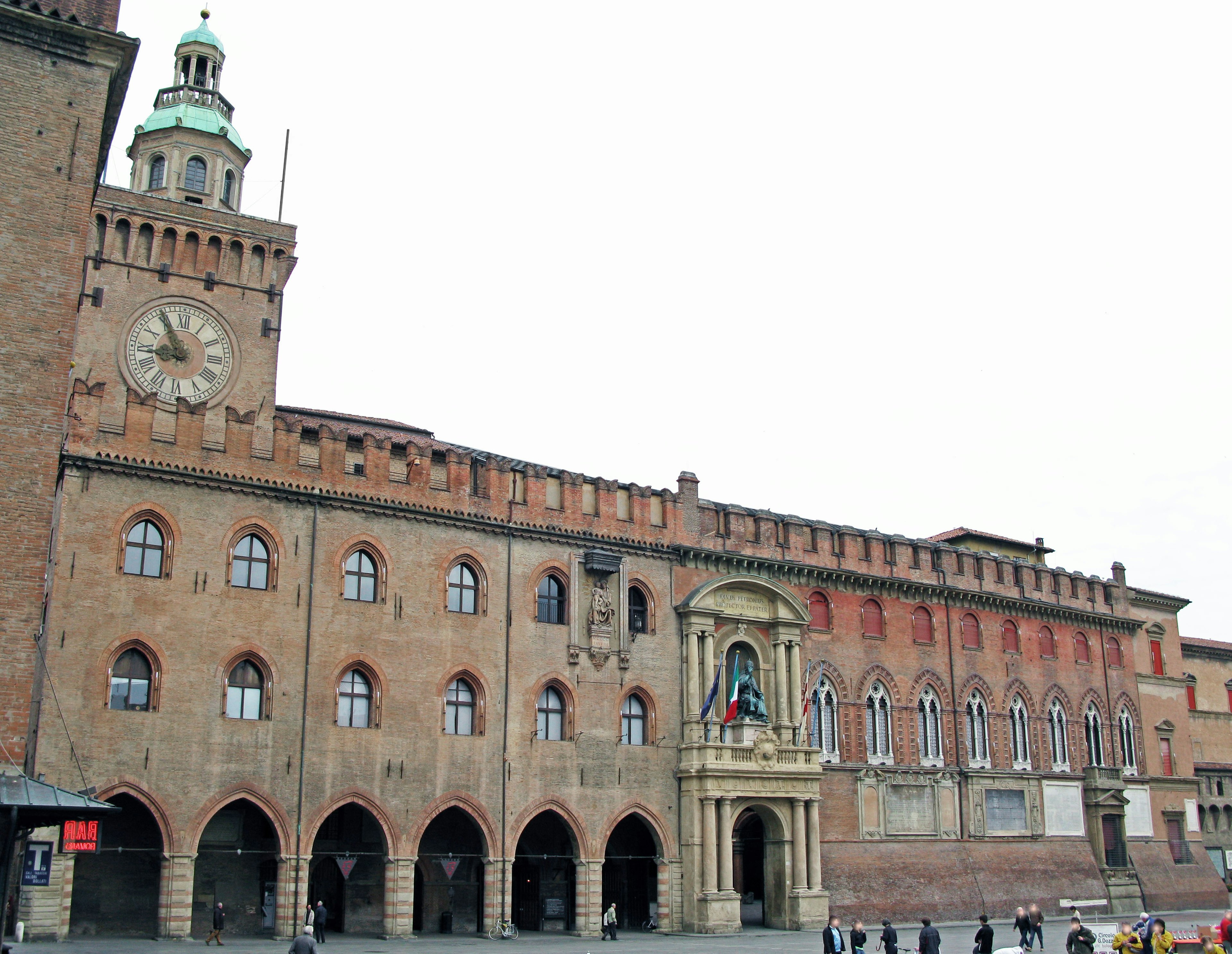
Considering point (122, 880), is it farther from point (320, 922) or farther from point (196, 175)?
point (196, 175)

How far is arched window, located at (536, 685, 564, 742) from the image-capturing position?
115 ft

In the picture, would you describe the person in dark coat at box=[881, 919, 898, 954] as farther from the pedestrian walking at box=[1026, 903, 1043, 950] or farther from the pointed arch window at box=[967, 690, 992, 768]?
the pointed arch window at box=[967, 690, 992, 768]

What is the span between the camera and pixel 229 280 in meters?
38.3

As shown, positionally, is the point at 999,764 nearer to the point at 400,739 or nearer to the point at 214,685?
the point at 400,739

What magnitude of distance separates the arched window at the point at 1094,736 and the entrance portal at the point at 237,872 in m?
30.7

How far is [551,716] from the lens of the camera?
3519 cm

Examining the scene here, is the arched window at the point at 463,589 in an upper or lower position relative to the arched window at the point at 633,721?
upper

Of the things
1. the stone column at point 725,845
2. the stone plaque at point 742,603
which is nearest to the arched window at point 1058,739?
the stone plaque at point 742,603

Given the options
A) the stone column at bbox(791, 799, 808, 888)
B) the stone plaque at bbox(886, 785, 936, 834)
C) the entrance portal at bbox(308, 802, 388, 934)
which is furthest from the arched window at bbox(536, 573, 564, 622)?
the stone plaque at bbox(886, 785, 936, 834)

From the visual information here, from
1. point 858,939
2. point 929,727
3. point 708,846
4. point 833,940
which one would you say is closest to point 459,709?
point 708,846

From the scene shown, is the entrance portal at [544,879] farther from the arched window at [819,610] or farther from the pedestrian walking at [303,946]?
the pedestrian walking at [303,946]

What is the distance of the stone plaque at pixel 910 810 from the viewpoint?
134 feet

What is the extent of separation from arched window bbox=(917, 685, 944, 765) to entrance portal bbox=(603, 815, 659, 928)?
10.3 metres

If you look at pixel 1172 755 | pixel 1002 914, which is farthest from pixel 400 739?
pixel 1172 755
